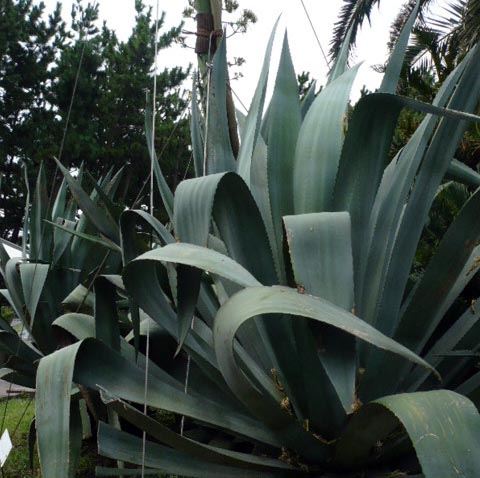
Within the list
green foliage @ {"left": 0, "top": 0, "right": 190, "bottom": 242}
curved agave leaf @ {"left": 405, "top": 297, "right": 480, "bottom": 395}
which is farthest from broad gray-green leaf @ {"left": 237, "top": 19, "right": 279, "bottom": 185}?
green foliage @ {"left": 0, "top": 0, "right": 190, "bottom": 242}

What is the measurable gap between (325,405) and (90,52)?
18.6 meters

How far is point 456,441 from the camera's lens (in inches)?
49.1

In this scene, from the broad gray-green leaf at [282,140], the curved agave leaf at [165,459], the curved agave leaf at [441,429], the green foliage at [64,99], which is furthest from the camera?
the green foliage at [64,99]

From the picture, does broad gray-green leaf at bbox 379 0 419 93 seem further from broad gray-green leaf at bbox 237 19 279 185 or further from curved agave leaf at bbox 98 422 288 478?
curved agave leaf at bbox 98 422 288 478

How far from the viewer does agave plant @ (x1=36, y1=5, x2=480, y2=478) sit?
1.62 metres

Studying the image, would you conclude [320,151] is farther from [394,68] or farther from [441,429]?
[441,429]

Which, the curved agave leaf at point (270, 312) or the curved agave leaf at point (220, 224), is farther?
the curved agave leaf at point (220, 224)

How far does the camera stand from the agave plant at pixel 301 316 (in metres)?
1.62

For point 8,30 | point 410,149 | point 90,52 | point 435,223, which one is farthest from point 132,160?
point 410,149

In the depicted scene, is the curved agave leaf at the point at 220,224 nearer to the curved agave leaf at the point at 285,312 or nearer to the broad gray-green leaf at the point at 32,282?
the curved agave leaf at the point at 285,312

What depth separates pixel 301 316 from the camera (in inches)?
64.2

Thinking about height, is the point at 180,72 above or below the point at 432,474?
above

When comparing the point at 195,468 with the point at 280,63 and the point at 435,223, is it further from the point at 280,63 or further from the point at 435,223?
the point at 435,223

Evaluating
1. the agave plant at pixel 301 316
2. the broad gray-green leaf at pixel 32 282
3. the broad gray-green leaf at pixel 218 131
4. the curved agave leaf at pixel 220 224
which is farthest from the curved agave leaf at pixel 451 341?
the broad gray-green leaf at pixel 32 282
